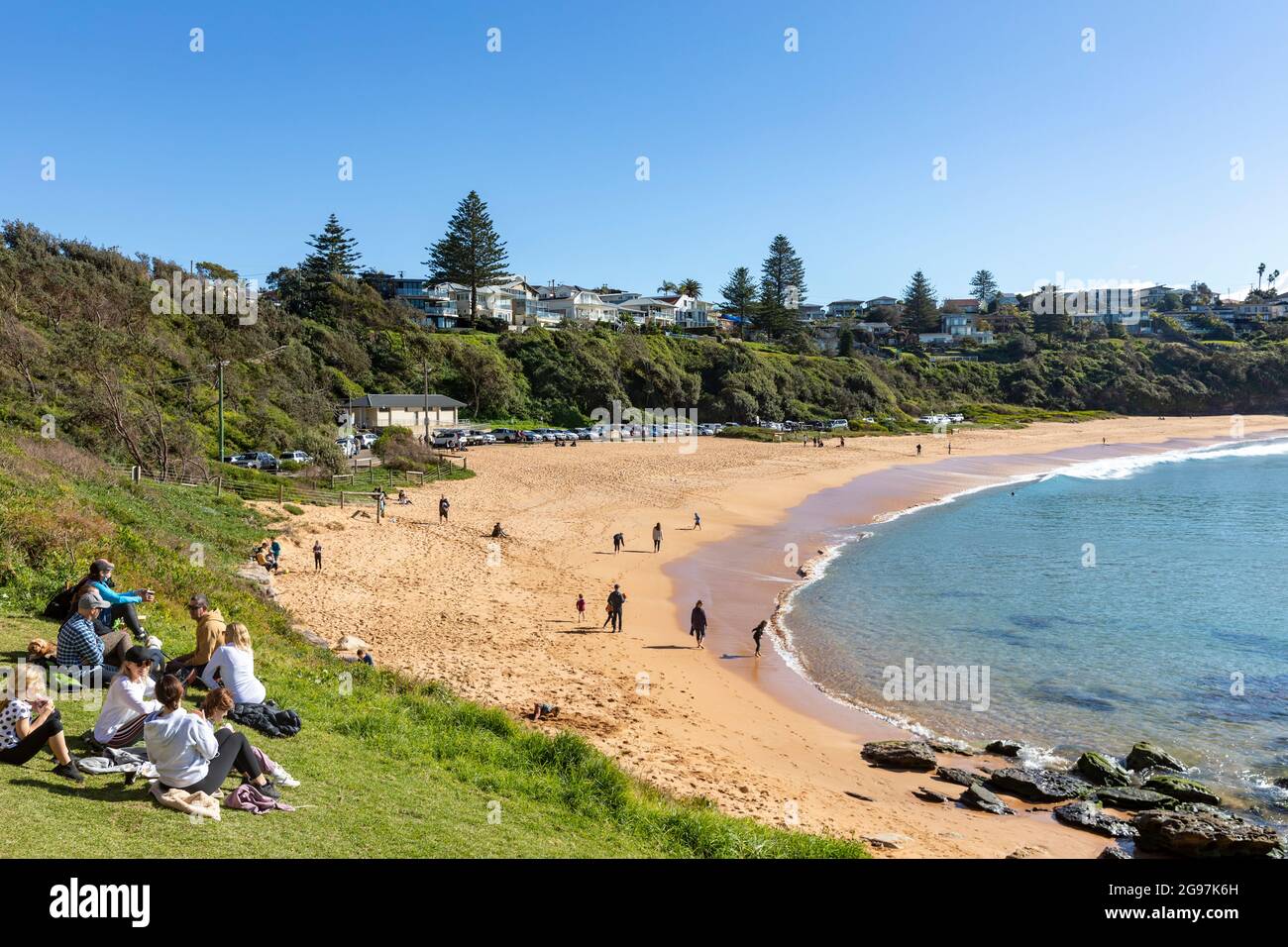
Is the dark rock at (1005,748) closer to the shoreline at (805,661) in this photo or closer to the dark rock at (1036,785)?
the shoreline at (805,661)

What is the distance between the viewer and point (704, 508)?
40312 mm

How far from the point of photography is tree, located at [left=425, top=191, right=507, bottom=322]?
86062mm

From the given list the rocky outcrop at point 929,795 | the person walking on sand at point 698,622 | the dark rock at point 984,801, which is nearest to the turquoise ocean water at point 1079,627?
the person walking on sand at point 698,622

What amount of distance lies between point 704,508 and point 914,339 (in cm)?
11629

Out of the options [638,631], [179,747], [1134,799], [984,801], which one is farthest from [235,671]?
[1134,799]

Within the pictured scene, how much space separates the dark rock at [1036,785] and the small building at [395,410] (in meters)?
47.1

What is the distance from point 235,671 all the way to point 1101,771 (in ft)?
45.3

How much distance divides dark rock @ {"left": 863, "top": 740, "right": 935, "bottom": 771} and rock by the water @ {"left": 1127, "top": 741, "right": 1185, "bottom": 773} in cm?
361

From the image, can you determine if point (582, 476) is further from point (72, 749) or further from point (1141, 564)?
point (72, 749)

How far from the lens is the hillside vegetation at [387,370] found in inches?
1420

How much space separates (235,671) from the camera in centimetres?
927

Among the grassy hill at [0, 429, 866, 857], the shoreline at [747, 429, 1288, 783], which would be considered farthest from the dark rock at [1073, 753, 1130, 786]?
the grassy hill at [0, 429, 866, 857]
